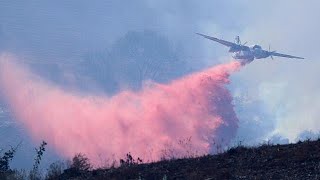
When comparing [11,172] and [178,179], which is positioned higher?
[11,172]

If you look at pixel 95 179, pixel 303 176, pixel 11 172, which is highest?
pixel 11 172

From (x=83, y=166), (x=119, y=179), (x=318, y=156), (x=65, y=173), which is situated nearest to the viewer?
(x=318, y=156)

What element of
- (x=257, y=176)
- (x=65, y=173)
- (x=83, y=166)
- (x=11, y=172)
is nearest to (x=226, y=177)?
(x=257, y=176)

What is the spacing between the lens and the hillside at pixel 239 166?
50.0 ft

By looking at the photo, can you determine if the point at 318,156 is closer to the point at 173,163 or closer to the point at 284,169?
the point at 284,169

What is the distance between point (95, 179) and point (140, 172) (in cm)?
140

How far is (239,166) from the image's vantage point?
16.4m

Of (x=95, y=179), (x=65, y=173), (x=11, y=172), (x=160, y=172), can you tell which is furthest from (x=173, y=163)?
(x=11, y=172)

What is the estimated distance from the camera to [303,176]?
14516 millimetres

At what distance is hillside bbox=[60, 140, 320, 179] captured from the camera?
50.0 feet

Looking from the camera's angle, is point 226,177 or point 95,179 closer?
point 226,177

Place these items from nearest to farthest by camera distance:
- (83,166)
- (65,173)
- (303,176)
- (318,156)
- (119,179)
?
(303,176), (318,156), (119,179), (65,173), (83,166)

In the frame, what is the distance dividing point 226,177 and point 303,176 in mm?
2005

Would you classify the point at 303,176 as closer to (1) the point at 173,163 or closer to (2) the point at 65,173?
(1) the point at 173,163
